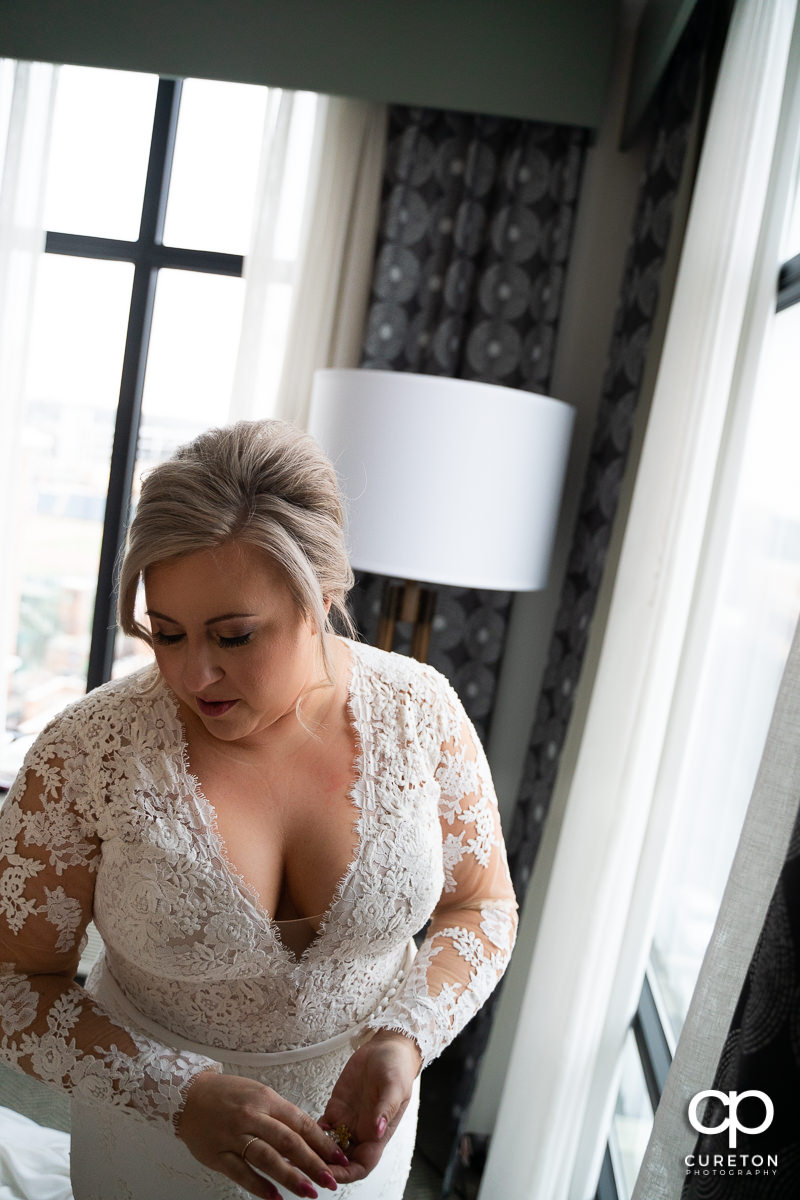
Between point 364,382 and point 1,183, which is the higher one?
point 1,183

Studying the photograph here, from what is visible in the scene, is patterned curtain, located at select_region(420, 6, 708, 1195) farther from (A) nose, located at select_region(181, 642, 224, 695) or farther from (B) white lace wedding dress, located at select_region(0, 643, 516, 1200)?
(A) nose, located at select_region(181, 642, 224, 695)

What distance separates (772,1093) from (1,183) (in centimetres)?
314

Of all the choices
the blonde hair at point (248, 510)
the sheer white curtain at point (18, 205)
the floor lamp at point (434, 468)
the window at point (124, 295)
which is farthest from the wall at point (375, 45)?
the blonde hair at point (248, 510)

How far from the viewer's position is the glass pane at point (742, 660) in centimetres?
160

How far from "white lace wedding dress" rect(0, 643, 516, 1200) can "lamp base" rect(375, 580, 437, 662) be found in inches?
32.8

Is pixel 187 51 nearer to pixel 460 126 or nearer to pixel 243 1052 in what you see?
pixel 460 126

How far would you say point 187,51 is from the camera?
2525mm

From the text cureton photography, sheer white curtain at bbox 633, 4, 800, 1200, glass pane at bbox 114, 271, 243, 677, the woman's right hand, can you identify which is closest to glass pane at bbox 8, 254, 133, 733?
glass pane at bbox 114, 271, 243, 677

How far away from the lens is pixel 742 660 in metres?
1.71

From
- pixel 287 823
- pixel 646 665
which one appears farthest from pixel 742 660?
pixel 287 823

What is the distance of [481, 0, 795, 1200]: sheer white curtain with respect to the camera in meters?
1.60

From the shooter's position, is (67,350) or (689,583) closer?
(689,583)

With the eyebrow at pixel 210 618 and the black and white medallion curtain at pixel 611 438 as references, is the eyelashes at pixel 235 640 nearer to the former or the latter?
the eyebrow at pixel 210 618

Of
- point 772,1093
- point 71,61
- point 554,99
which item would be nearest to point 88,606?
point 71,61
